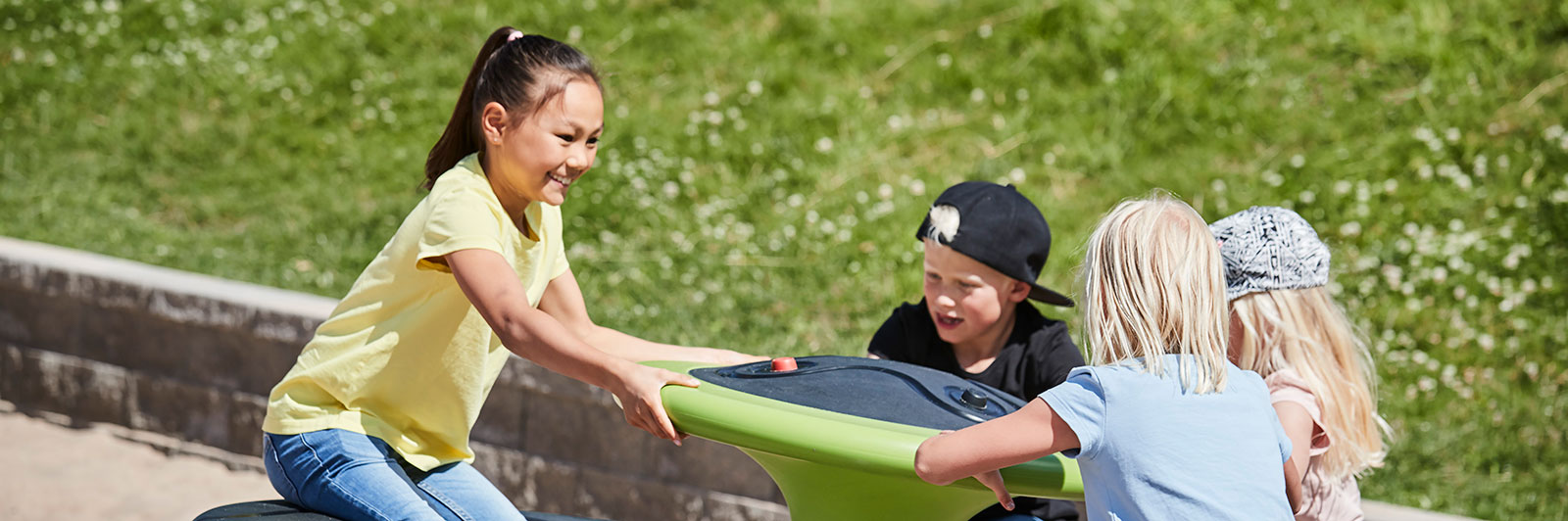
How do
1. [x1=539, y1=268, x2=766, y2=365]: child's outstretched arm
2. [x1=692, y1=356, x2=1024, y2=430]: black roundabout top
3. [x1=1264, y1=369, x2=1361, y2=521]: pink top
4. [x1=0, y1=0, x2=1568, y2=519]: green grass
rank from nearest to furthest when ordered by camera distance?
[x1=692, y1=356, x2=1024, y2=430]: black roundabout top → [x1=1264, y1=369, x2=1361, y2=521]: pink top → [x1=539, y1=268, x2=766, y2=365]: child's outstretched arm → [x1=0, y1=0, x2=1568, y2=519]: green grass

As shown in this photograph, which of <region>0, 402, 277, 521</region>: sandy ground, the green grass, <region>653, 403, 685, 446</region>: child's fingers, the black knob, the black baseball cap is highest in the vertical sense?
the black baseball cap

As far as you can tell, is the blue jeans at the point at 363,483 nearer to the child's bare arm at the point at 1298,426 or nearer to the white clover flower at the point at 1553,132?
the child's bare arm at the point at 1298,426

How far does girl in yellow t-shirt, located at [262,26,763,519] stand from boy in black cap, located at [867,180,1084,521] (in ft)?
2.49

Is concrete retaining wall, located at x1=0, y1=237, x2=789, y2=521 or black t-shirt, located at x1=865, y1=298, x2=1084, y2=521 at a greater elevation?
black t-shirt, located at x1=865, y1=298, x2=1084, y2=521

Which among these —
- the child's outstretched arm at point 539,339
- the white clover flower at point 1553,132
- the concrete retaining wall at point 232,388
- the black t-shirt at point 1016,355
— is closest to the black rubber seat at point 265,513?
the child's outstretched arm at point 539,339

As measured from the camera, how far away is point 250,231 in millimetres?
5844

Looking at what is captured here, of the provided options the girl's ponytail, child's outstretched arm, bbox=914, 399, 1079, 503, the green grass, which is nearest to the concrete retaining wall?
the green grass

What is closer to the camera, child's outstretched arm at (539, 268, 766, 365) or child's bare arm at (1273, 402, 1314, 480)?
child's bare arm at (1273, 402, 1314, 480)

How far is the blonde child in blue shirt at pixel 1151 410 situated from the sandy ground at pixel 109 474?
307 centimetres

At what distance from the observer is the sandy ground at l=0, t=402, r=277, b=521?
4.20 m

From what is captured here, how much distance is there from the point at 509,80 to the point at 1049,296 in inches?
47.1

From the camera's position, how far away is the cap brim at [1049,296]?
2.91m

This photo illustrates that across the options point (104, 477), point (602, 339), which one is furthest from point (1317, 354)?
point (104, 477)

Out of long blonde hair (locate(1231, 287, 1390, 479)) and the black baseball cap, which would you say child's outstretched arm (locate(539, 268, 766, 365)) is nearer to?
the black baseball cap
